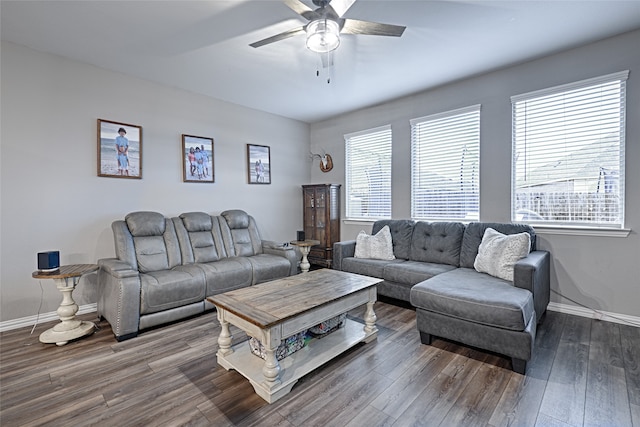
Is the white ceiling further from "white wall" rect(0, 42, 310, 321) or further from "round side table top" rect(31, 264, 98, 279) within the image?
"round side table top" rect(31, 264, 98, 279)

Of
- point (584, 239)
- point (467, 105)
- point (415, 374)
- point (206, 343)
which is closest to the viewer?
point (415, 374)

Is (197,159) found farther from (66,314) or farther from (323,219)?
(66,314)

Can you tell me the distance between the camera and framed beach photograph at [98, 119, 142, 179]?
11.2ft

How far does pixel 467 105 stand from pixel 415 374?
10.9 feet

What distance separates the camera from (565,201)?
124 inches

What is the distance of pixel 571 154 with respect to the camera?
309 cm

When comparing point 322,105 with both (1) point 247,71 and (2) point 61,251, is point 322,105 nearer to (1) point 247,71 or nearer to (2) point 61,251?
(1) point 247,71

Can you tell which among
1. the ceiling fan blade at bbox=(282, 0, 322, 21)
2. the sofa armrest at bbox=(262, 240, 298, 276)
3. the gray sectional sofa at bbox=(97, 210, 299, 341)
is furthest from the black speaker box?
the ceiling fan blade at bbox=(282, 0, 322, 21)

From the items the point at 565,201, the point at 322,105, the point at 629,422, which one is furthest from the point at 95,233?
the point at 565,201

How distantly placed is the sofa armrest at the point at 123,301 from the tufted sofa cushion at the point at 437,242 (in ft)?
10.3

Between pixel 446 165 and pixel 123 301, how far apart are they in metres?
4.08

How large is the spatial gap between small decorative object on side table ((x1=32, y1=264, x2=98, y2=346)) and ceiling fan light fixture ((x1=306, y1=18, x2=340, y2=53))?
286cm

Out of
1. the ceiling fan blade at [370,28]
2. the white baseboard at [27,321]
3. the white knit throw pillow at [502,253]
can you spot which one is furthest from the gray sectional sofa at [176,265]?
the ceiling fan blade at [370,28]

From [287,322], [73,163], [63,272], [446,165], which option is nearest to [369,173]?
[446,165]
